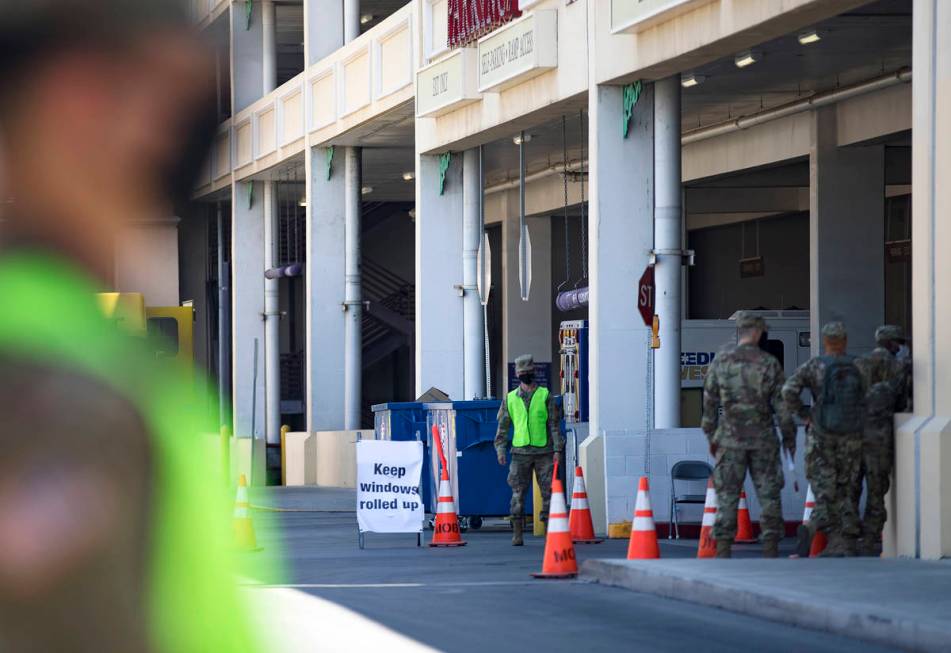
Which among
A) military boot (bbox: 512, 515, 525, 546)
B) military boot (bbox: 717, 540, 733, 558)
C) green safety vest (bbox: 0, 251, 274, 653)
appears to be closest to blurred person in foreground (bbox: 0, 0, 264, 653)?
green safety vest (bbox: 0, 251, 274, 653)

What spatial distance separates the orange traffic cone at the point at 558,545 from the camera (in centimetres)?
1400

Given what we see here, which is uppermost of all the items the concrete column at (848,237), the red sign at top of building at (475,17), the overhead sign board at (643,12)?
the red sign at top of building at (475,17)

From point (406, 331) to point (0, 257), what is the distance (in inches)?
1726

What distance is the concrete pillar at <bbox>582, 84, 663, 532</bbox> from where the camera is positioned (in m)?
20.0

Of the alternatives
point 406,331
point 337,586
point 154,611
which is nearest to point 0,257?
point 154,611

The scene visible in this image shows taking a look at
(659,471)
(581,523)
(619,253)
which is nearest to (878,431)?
(581,523)

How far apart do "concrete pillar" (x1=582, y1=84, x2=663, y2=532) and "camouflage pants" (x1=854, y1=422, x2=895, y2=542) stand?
6.05m

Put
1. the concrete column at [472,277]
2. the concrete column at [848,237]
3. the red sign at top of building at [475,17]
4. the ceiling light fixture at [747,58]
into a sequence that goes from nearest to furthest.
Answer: the ceiling light fixture at [747,58]
the red sign at top of building at [475,17]
the concrete column at [472,277]
the concrete column at [848,237]

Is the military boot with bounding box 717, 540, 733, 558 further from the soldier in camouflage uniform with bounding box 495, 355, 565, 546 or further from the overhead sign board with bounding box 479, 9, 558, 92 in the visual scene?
the overhead sign board with bounding box 479, 9, 558, 92

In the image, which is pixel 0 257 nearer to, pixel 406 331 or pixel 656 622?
pixel 656 622

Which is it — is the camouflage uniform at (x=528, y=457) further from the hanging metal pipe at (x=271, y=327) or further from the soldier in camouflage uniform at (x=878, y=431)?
the hanging metal pipe at (x=271, y=327)

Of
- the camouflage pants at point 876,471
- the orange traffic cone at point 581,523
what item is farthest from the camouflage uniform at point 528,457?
the camouflage pants at point 876,471

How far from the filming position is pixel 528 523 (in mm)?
20797

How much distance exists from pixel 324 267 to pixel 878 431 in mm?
20212
